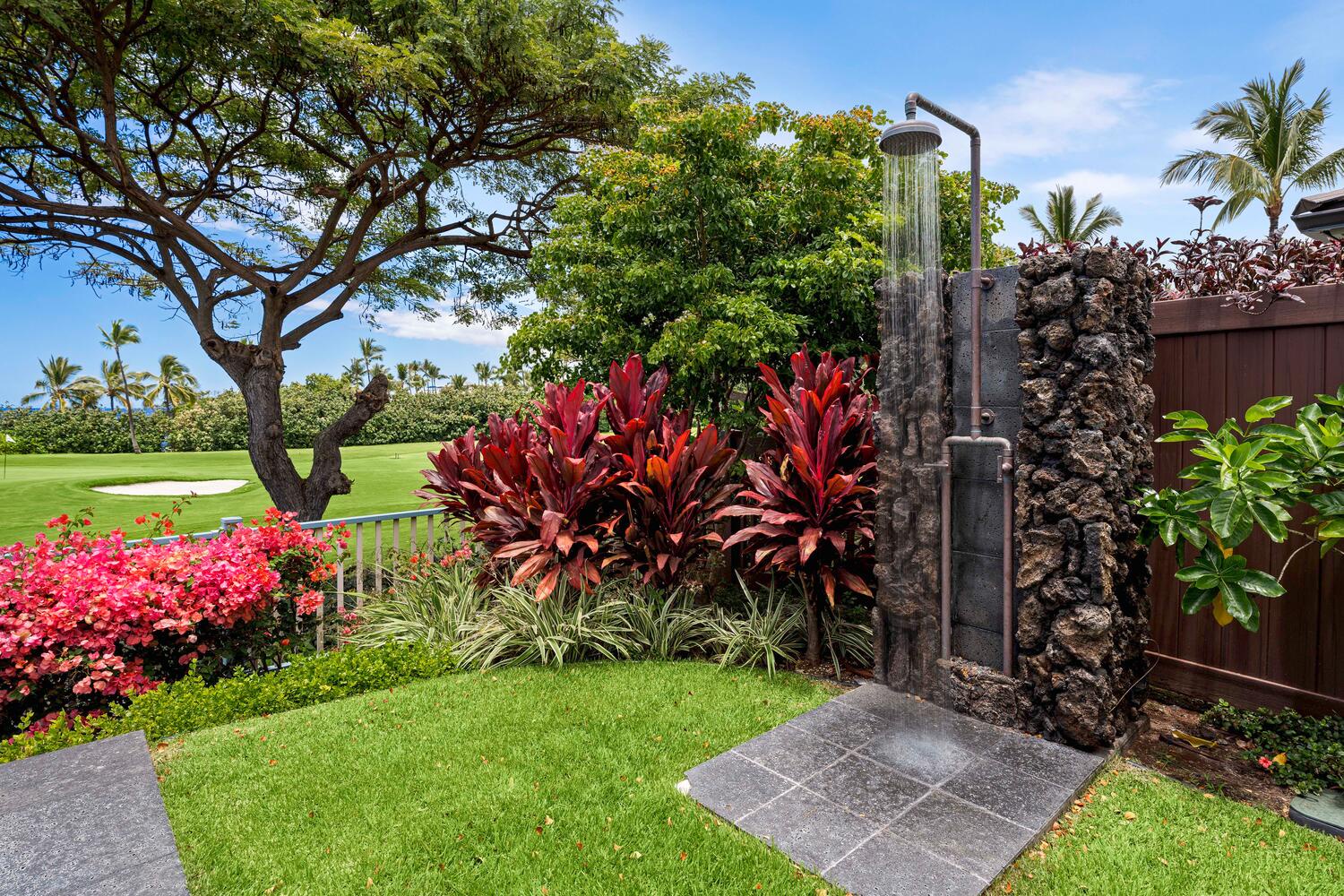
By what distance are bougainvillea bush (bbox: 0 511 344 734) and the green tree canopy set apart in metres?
2.83

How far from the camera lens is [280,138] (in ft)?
26.4

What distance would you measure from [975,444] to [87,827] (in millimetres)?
3304

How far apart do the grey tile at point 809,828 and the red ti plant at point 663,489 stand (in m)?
1.65

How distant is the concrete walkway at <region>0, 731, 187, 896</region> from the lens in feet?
5.13

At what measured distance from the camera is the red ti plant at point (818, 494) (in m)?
3.14

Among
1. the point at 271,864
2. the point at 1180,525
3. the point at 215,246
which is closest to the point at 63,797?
the point at 271,864

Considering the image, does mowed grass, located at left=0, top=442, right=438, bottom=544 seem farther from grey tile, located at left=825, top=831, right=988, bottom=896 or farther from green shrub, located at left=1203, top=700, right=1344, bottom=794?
green shrub, located at left=1203, top=700, right=1344, bottom=794

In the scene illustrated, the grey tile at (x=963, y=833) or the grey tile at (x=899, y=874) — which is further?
the grey tile at (x=963, y=833)

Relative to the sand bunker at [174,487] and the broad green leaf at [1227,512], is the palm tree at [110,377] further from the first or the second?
the broad green leaf at [1227,512]

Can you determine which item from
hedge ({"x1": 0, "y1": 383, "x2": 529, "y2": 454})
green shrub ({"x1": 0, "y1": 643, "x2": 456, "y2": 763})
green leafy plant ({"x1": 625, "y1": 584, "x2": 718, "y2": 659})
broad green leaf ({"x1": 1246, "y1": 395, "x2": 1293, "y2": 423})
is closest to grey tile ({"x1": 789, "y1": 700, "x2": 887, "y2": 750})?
green leafy plant ({"x1": 625, "y1": 584, "x2": 718, "y2": 659})

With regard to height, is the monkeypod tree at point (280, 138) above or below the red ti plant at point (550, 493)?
above

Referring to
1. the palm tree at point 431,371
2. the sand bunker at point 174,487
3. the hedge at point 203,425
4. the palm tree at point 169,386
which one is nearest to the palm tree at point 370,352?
the palm tree at point 431,371

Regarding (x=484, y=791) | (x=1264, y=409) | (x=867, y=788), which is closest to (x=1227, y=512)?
(x=1264, y=409)

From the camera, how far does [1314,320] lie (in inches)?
95.0
